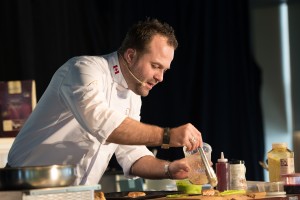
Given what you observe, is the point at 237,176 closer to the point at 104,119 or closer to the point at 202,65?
the point at 104,119

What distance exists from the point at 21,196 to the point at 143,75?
110cm

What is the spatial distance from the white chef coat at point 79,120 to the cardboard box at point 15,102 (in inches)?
53.7

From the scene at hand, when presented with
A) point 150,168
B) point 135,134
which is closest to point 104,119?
point 135,134

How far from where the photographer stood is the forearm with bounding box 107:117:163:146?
2.63m

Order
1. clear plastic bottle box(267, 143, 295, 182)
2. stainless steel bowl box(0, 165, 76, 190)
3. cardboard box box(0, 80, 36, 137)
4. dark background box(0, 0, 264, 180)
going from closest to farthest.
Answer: stainless steel bowl box(0, 165, 76, 190)
clear plastic bottle box(267, 143, 295, 182)
cardboard box box(0, 80, 36, 137)
dark background box(0, 0, 264, 180)

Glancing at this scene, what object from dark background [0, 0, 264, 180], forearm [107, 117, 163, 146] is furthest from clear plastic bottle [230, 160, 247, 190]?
dark background [0, 0, 264, 180]

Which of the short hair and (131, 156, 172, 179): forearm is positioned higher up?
the short hair

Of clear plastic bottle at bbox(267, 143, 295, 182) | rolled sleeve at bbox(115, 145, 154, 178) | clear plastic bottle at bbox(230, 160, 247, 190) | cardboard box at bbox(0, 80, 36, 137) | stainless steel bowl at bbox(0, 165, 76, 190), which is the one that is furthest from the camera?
cardboard box at bbox(0, 80, 36, 137)

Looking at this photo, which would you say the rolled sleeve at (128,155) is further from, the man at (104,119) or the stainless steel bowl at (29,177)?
the stainless steel bowl at (29,177)

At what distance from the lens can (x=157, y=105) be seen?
5.59m

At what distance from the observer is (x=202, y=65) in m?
5.79

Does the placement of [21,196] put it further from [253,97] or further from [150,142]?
[253,97]

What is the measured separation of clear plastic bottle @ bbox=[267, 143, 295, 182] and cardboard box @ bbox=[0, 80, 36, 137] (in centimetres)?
182

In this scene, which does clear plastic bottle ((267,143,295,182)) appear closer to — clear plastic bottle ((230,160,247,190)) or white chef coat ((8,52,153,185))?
clear plastic bottle ((230,160,247,190))
